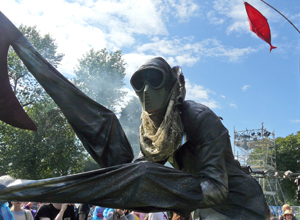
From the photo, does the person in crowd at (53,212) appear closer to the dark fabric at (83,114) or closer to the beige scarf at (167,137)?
the dark fabric at (83,114)

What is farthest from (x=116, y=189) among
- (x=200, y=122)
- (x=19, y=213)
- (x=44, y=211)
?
(x=44, y=211)

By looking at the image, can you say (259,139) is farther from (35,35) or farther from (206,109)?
(206,109)

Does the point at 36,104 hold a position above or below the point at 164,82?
above

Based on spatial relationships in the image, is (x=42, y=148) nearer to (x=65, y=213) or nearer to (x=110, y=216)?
(x=65, y=213)

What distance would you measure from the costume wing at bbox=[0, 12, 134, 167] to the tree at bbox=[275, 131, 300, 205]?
40557mm

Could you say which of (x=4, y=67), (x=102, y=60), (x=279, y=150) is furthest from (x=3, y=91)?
(x=279, y=150)

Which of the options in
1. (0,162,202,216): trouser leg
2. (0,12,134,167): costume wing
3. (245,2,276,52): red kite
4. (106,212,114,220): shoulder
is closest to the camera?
(0,162,202,216): trouser leg

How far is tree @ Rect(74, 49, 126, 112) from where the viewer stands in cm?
3045

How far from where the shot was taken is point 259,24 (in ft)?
34.6

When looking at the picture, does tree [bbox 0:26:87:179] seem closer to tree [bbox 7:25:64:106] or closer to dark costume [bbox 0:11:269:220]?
tree [bbox 7:25:64:106]

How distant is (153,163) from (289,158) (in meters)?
43.9

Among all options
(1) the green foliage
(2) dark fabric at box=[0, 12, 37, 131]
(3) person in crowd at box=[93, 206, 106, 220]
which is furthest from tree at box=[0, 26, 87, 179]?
(2) dark fabric at box=[0, 12, 37, 131]

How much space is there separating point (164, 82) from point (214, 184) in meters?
0.94

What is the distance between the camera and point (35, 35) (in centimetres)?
2531
